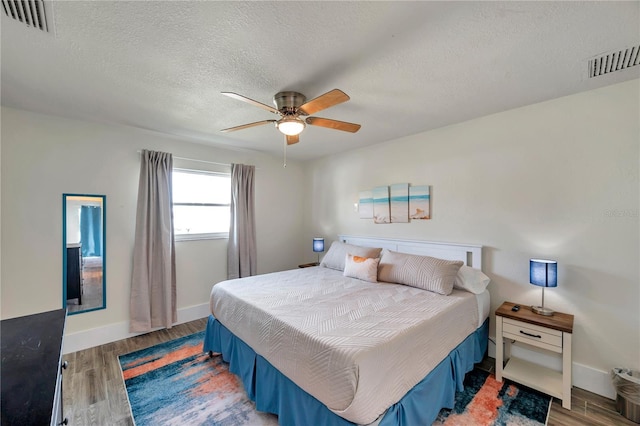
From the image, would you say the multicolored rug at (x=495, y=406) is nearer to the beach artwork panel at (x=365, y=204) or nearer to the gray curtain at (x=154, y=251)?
the beach artwork panel at (x=365, y=204)

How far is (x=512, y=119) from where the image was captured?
2594 mm

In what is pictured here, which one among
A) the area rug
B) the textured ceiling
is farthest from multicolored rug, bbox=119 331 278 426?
the textured ceiling

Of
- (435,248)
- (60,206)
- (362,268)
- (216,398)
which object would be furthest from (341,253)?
(60,206)

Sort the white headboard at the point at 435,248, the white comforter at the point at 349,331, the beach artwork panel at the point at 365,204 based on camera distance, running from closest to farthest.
A: the white comforter at the point at 349,331
the white headboard at the point at 435,248
the beach artwork panel at the point at 365,204

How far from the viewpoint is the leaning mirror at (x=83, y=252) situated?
111 inches

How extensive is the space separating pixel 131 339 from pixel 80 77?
2.84 m

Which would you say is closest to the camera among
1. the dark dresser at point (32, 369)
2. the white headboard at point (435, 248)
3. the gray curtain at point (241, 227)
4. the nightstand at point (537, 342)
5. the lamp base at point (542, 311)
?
the dark dresser at point (32, 369)

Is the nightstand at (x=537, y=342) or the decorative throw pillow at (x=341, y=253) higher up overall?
the decorative throw pillow at (x=341, y=253)

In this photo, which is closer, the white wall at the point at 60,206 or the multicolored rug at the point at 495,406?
the multicolored rug at the point at 495,406

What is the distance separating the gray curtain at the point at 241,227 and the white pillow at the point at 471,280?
294cm

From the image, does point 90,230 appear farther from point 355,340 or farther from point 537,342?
point 537,342

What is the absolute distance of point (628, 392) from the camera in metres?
1.89

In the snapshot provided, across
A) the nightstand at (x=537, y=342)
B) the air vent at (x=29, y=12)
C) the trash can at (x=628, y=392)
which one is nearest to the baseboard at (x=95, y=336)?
the air vent at (x=29, y=12)

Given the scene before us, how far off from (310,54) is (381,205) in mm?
2405
